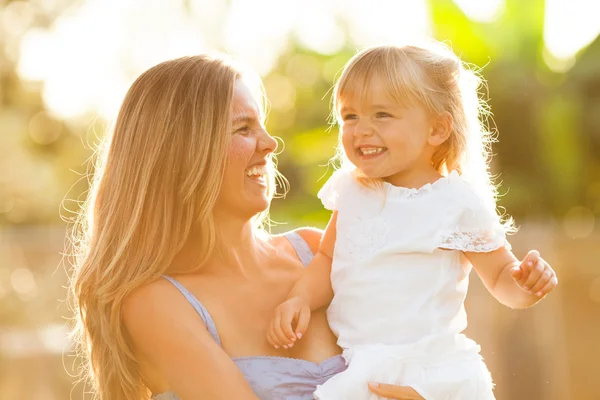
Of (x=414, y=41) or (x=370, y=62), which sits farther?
(x=414, y=41)

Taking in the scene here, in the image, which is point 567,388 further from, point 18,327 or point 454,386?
point 454,386

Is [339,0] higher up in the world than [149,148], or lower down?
higher up

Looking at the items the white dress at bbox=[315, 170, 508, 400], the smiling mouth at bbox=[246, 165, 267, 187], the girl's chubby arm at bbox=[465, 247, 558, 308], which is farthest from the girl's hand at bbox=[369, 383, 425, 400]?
the smiling mouth at bbox=[246, 165, 267, 187]

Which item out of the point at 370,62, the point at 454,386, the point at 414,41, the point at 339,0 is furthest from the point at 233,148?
the point at 339,0

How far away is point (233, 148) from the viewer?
2660 millimetres

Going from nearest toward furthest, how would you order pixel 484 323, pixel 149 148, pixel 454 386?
1. pixel 454 386
2. pixel 149 148
3. pixel 484 323

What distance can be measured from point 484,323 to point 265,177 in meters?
5.50

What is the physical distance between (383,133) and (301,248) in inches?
22.0

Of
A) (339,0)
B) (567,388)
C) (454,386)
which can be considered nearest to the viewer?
(454,386)

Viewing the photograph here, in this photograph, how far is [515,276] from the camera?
237 centimetres

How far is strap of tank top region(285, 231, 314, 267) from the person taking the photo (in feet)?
9.75

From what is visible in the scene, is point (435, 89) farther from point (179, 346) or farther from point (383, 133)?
point (179, 346)

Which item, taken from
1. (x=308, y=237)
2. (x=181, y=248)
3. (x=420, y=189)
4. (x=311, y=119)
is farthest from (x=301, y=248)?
(x=311, y=119)

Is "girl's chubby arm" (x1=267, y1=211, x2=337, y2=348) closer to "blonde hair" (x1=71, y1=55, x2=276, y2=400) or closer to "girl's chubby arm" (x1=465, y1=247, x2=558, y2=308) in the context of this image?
"blonde hair" (x1=71, y1=55, x2=276, y2=400)
